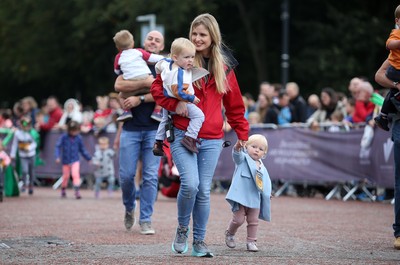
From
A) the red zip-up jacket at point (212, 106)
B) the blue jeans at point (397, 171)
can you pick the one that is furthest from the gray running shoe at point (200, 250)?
the blue jeans at point (397, 171)

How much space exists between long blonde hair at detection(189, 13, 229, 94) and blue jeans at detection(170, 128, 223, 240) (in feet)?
1.68

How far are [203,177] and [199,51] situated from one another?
1.10 meters

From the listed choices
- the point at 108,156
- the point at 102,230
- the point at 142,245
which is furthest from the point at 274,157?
the point at 142,245

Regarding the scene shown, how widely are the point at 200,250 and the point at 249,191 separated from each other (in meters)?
0.89

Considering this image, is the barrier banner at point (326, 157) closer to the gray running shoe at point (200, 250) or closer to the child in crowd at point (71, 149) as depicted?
the child in crowd at point (71, 149)

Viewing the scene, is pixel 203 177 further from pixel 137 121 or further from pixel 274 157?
pixel 274 157

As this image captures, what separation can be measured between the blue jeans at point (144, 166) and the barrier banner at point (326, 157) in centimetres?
684

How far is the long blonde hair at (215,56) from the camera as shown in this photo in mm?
8633

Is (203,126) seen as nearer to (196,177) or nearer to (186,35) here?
(196,177)

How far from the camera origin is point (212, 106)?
870 cm

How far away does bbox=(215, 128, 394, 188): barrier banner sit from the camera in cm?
1725

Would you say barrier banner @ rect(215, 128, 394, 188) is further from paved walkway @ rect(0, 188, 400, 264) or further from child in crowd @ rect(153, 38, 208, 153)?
child in crowd @ rect(153, 38, 208, 153)

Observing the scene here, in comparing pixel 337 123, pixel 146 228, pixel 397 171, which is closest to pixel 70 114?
pixel 337 123

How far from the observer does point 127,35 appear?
11.1 m
